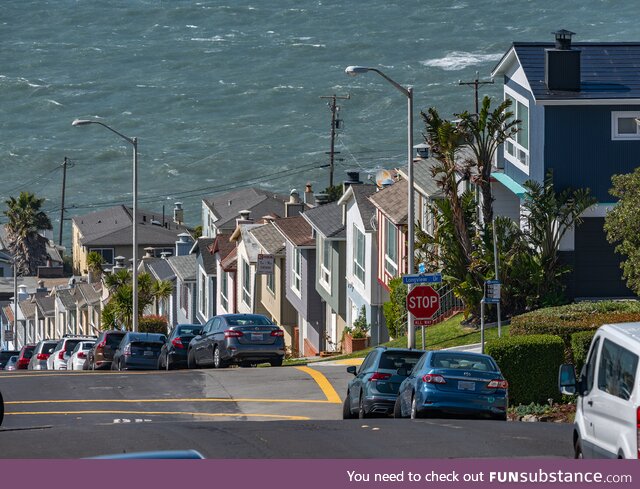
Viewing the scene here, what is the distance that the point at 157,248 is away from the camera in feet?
346

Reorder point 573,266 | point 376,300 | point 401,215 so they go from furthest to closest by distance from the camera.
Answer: point 376,300
point 401,215
point 573,266

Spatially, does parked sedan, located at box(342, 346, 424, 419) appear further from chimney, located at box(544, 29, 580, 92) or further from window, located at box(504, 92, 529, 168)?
chimney, located at box(544, 29, 580, 92)

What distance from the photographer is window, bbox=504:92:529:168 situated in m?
40.2

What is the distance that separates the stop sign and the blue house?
8955 millimetres

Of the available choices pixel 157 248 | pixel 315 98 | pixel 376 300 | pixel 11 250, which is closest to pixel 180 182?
pixel 315 98

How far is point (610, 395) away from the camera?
13797mm

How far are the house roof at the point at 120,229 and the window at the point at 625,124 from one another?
68.6 metres

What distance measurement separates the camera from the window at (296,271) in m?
57.6

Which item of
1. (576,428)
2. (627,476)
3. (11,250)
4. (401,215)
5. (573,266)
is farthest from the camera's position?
(11,250)

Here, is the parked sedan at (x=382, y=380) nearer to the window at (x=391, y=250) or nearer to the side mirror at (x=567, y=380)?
the side mirror at (x=567, y=380)

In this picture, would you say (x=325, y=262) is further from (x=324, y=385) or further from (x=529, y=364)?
(x=529, y=364)

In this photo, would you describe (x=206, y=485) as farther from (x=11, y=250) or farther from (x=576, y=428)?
(x=11, y=250)

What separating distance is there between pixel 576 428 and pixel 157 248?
3590 inches

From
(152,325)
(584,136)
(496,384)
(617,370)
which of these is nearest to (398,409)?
(496,384)
